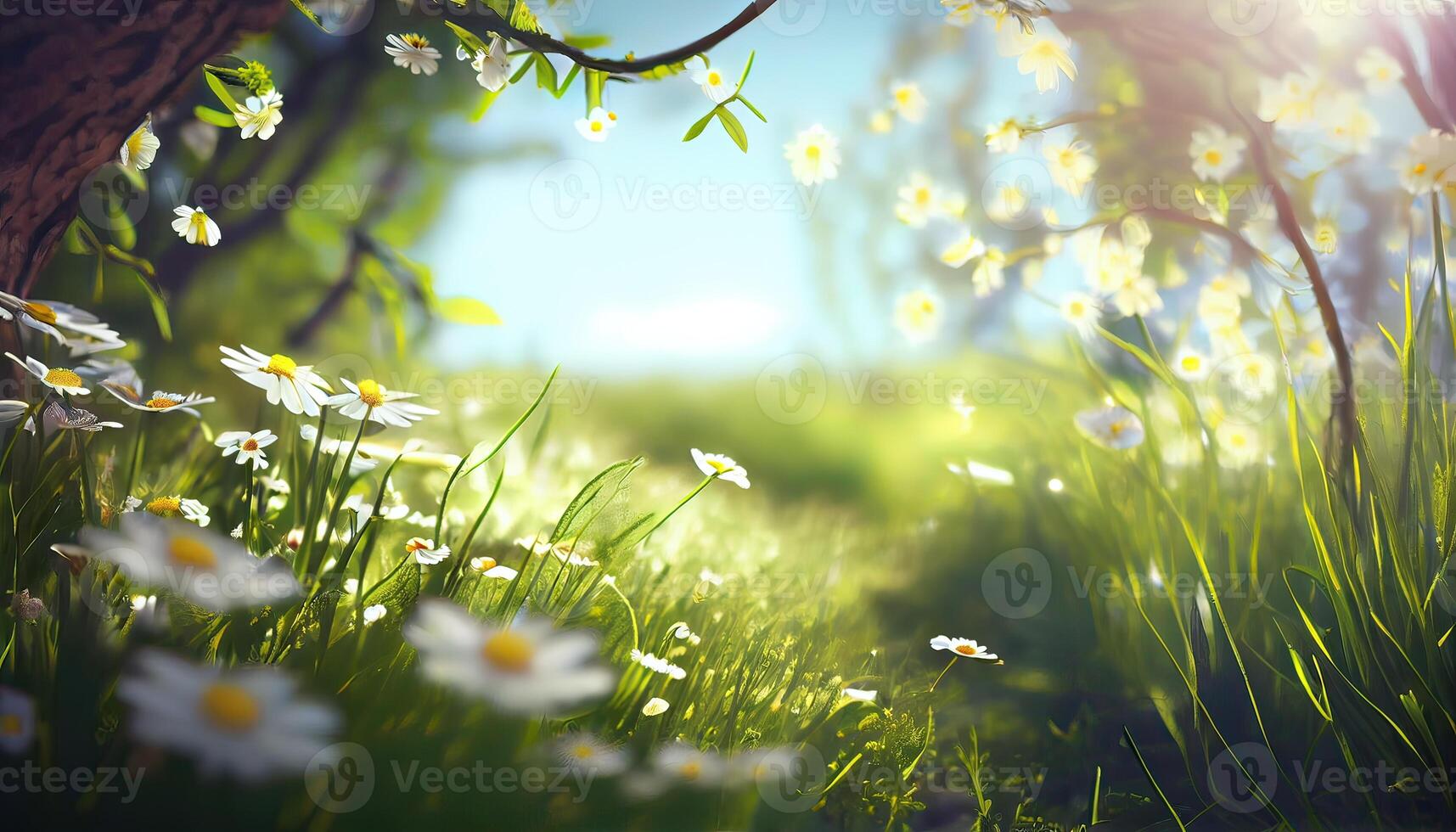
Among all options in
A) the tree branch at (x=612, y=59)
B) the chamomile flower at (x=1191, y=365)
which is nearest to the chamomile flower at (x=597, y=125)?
the tree branch at (x=612, y=59)

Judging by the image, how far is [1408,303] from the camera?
1083 millimetres

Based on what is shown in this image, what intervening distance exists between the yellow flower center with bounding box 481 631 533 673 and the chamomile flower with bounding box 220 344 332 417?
0.33 metres

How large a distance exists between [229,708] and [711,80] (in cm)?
88

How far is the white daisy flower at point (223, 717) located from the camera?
73 cm

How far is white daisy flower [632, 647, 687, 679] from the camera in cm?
88

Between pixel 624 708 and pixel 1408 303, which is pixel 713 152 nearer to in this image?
pixel 624 708

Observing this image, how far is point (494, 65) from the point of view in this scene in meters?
0.93

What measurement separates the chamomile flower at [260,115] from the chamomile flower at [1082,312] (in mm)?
1051

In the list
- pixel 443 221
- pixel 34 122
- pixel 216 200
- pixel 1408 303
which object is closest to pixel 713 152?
pixel 443 221

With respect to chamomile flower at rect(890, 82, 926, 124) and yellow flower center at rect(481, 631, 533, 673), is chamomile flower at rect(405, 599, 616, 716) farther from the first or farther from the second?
chamomile flower at rect(890, 82, 926, 124)

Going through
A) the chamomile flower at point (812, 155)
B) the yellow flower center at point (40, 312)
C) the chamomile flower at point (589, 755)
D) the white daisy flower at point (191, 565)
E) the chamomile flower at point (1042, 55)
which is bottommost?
the chamomile flower at point (589, 755)

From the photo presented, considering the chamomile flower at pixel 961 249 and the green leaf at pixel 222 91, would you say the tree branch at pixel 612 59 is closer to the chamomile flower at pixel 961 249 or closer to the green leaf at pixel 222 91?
the green leaf at pixel 222 91

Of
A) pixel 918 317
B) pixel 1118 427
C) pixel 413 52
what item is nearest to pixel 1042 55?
pixel 918 317

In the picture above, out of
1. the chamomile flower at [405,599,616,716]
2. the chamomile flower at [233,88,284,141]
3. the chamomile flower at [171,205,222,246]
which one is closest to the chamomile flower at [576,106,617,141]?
the chamomile flower at [233,88,284,141]
